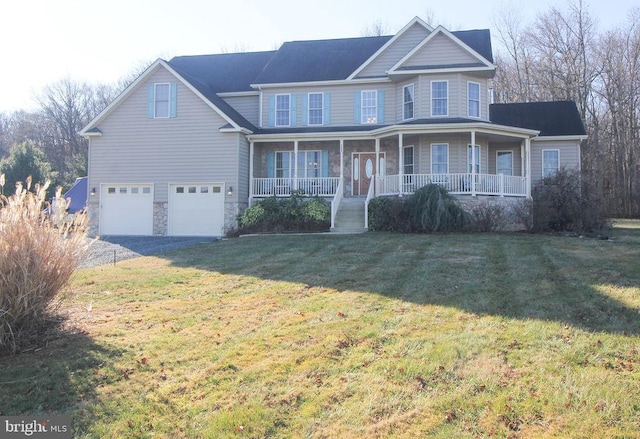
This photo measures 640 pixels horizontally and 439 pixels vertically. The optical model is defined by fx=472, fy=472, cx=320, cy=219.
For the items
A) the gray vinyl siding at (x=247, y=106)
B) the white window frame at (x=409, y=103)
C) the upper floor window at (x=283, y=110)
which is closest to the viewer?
the white window frame at (x=409, y=103)

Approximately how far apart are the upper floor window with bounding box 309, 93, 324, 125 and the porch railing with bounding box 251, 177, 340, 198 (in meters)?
3.13

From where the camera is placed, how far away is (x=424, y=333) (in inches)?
206

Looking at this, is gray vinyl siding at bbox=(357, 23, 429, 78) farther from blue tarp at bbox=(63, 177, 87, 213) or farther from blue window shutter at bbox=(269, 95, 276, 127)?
blue tarp at bbox=(63, 177, 87, 213)

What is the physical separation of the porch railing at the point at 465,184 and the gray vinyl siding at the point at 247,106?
7.31 meters

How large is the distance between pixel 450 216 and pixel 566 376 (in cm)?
1097

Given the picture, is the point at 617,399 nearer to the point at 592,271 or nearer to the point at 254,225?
the point at 592,271

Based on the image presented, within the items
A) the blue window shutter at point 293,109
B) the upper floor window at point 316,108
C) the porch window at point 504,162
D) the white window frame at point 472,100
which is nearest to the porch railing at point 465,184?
the porch window at point 504,162

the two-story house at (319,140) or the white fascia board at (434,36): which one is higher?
the white fascia board at (434,36)

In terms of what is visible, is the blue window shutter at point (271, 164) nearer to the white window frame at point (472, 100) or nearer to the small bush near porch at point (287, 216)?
the small bush near porch at point (287, 216)

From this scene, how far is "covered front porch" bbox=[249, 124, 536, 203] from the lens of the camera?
56.5ft

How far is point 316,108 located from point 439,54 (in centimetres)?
553

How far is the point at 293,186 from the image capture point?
18938 millimetres

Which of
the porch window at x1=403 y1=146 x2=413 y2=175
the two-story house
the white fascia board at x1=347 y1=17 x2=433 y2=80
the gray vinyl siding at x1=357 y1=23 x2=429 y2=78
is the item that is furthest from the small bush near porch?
the gray vinyl siding at x1=357 y1=23 x2=429 y2=78

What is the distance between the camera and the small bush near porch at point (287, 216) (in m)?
16.6
